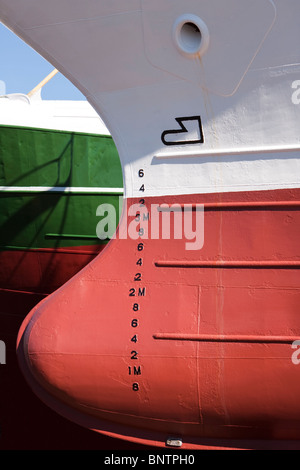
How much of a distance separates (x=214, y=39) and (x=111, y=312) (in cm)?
194

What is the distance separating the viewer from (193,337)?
3.39 meters

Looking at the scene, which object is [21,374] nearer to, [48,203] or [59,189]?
[48,203]

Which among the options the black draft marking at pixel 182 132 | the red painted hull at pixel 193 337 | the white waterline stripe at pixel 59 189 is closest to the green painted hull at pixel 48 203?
the white waterline stripe at pixel 59 189

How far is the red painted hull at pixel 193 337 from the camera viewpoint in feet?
10.8

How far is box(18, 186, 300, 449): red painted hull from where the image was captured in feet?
10.8

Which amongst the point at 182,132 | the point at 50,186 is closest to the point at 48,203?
the point at 50,186

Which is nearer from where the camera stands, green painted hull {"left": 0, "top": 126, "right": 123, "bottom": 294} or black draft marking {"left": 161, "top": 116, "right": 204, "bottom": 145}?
black draft marking {"left": 161, "top": 116, "right": 204, "bottom": 145}

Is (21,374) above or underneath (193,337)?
above

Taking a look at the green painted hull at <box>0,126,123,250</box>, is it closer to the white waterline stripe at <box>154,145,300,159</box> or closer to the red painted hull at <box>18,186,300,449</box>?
the red painted hull at <box>18,186,300,449</box>

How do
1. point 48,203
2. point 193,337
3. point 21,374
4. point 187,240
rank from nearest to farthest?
point 193,337 < point 187,240 < point 21,374 < point 48,203

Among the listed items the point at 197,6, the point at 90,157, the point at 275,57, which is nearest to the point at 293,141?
the point at 275,57

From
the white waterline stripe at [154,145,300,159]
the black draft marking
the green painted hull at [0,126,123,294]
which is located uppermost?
the green painted hull at [0,126,123,294]

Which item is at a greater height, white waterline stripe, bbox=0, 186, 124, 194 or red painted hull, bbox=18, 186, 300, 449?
white waterline stripe, bbox=0, 186, 124, 194

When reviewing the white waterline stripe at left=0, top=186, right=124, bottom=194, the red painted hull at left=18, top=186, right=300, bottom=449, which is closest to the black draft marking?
the red painted hull at left=18, top=186, right=300, bottom=449
